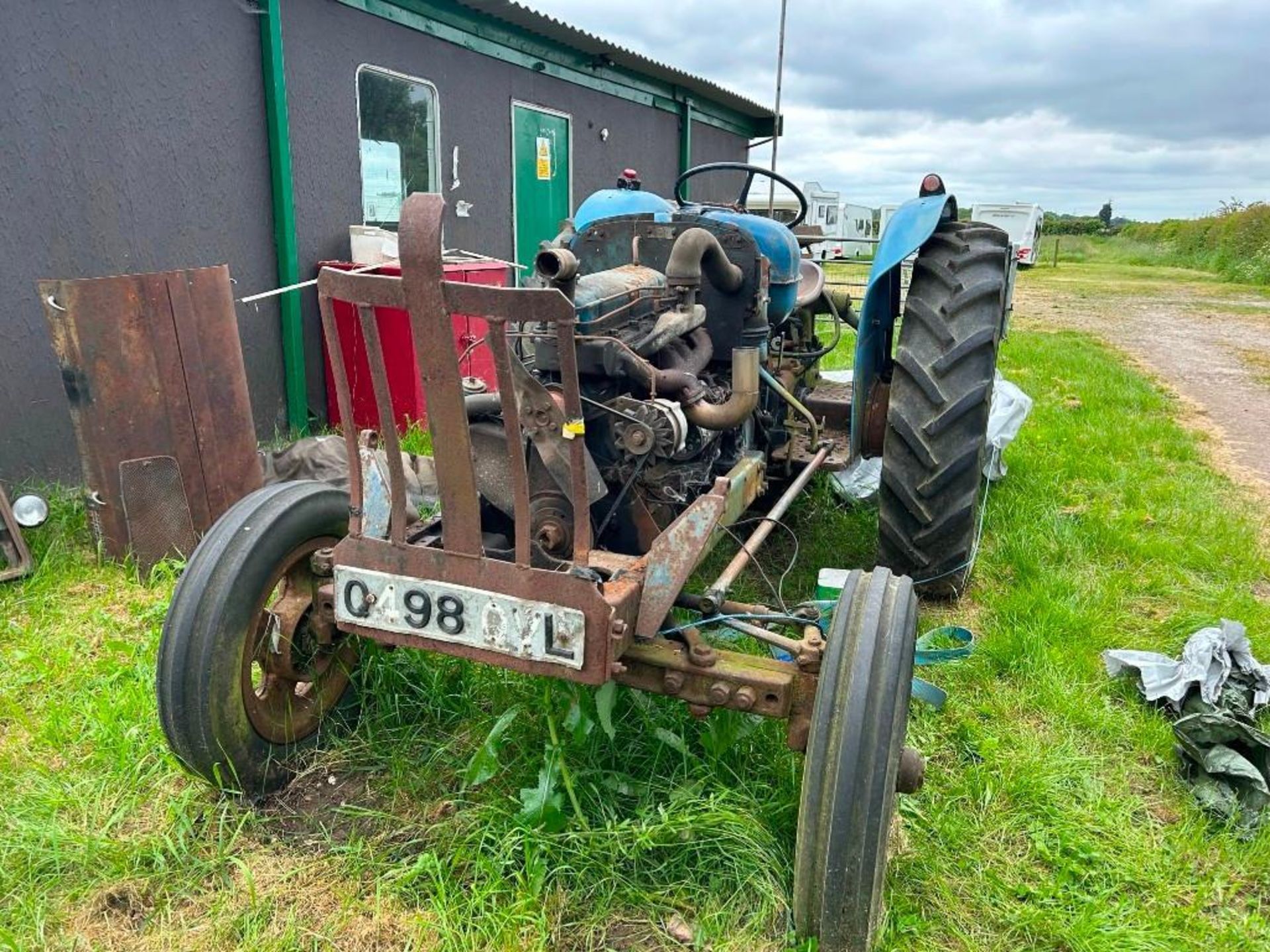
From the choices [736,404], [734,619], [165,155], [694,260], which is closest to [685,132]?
[165,155]

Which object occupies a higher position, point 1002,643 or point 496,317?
point 496,317

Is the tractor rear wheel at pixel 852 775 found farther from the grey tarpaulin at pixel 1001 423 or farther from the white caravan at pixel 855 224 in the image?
the white caravan at pixel 855 224

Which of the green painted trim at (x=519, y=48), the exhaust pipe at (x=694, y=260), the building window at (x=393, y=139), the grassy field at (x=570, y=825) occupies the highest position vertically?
the green painted trim at (x=519, y=48)

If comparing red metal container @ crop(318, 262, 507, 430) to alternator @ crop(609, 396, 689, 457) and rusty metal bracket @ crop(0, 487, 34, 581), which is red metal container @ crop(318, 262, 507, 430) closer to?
rusty metal bracket @ crop(0, 487, 34, 581)

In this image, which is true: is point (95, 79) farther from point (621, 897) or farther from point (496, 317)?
point (621, 897)

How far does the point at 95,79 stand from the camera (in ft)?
15.4

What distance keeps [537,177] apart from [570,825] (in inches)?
283

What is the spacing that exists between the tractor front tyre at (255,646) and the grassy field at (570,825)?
0.11 m

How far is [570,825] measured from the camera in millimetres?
2307

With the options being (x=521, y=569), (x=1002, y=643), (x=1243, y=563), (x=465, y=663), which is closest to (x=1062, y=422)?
(x=1243, y=563)

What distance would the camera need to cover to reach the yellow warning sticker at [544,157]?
334 inches

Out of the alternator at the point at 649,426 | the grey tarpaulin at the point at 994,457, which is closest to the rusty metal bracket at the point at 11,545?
the alternator at the point at 649,426

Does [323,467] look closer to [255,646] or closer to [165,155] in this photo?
[165,155]

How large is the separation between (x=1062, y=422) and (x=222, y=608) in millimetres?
6035
